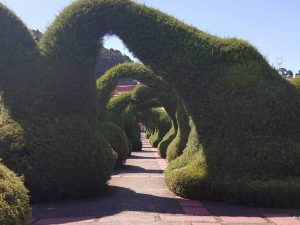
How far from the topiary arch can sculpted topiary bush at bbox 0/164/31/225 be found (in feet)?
11.3

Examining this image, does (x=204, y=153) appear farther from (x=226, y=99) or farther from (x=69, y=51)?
(x=69, y=51)

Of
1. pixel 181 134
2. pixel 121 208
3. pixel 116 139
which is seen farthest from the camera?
pixel 116 139

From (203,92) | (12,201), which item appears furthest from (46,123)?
(12,201)

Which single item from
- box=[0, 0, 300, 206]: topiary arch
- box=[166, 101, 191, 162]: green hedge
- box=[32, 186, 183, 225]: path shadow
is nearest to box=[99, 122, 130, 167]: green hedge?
box=[166, 101, 191, 162]: green hedge

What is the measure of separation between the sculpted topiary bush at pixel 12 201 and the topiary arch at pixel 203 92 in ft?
11.3

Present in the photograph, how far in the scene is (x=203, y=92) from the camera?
299 inches

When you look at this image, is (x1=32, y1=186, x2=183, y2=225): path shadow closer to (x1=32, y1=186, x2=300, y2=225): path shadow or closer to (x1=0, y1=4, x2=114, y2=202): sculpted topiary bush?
(x1=32, y1=186, x2=300, y2=225): path shadow

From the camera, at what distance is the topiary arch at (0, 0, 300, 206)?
23.0ft

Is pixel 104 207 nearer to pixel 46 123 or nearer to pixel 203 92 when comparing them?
pixel 46 123

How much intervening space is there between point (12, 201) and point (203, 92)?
14.4ft

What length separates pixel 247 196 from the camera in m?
6.77

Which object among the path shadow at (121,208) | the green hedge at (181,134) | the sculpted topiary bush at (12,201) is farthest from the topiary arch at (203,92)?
the green hedge at (181,134)

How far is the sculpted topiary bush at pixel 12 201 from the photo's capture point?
3582 mm

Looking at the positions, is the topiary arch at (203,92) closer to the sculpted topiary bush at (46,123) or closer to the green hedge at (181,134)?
the sculpted topiary bush at (46,123)
